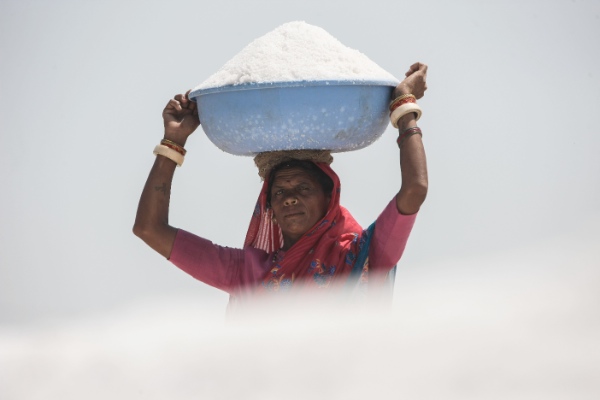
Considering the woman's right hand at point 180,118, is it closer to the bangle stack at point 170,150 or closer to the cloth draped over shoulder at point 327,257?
the bangle stack at point 170,150

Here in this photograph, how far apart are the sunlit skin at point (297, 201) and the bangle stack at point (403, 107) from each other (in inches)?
18.7

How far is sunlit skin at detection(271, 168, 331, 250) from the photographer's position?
4.07 metres

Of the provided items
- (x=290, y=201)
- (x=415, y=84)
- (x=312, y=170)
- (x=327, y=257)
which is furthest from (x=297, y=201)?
(x=415, y=84)

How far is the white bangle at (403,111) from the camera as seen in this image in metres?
3.79

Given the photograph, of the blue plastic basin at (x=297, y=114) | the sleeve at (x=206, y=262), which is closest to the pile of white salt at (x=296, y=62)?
the blue plastic basin at (x=297, y=114)

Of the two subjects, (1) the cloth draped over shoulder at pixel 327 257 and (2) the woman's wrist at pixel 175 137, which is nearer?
(1) the cloth draped over shoulder at pixel 327 257

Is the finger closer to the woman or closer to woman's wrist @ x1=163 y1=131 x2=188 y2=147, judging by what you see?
the woman

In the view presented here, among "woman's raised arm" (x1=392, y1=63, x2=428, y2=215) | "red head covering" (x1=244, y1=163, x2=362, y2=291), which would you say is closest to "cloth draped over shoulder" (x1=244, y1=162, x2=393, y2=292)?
"red head covering" (x1=244, y1=163, x2=362, y2=291)

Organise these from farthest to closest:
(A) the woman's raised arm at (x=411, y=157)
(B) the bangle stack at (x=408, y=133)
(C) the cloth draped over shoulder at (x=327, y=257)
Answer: (C) the cloth draped over shoulder at (x=327, y=257)
(B) the bangle stack at (x=408, y=133)
(A) the woman's raised arm at (x=411, y=157)

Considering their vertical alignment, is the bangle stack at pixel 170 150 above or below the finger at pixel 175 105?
below

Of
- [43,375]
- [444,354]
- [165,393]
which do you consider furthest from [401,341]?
[43,375]

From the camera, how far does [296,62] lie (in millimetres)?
3732

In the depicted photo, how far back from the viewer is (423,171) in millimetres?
3701

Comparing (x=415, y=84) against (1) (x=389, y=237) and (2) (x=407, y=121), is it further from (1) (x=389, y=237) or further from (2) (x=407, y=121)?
(1) (x=389, y=237)
